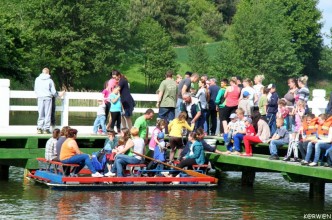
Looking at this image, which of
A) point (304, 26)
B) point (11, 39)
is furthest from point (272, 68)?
point (11, 39)

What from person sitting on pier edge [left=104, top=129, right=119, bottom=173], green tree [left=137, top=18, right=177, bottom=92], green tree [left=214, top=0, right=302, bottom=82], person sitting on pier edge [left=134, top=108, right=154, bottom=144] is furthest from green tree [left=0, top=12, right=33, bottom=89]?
person sitting on pier edge [left=104, top=129, right=119, bottom=173]

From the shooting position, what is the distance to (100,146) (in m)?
24.2

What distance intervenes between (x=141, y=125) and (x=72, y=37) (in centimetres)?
5643

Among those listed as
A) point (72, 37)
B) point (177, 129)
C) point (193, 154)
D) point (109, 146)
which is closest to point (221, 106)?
point (177, 129)

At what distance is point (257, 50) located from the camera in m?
90.8

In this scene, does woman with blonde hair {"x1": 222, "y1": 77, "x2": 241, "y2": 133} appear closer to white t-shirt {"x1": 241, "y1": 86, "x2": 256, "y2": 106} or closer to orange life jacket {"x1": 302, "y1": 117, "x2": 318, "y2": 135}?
white t-shirt {"x1": 241, "y1": 86, "x2": 256, "y2": 106}

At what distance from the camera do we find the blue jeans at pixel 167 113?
24.4m

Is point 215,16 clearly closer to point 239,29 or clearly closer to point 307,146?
point 239,29

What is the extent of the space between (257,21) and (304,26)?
9659 mm

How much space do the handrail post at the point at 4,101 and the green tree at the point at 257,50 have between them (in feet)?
209

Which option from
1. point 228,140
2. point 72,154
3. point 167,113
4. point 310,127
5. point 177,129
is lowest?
point 72,154

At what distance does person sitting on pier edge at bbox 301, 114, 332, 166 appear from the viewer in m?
20.0

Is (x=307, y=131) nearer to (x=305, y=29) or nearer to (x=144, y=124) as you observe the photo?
(x=144, y=124)

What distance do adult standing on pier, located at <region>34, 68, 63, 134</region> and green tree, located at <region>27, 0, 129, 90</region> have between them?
52.1 m
